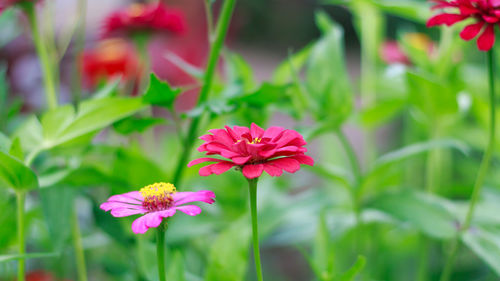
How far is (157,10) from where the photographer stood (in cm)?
60

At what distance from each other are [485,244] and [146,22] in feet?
1.51

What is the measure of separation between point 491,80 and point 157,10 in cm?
41

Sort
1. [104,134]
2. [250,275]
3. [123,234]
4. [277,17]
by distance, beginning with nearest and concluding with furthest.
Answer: [123,234] < [250,275] < [104,134] < [277,17]

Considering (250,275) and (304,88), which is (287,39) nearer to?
A: (250,275)

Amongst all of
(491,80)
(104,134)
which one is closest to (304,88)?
(491,80)

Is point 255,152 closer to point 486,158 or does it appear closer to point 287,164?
point 287,164

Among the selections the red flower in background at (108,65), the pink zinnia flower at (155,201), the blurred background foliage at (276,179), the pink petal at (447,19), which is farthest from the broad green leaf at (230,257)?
the red flower in background at (108,65)

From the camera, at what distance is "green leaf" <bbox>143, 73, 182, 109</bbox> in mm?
375

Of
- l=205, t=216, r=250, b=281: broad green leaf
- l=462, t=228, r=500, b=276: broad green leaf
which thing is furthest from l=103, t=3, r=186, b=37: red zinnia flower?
l=462, t=228, r=500, b=276: broad green leaf

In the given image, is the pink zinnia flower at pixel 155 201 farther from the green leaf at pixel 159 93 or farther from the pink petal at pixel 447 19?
the pink petal at pixel 447 19

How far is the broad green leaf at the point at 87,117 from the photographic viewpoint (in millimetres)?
390

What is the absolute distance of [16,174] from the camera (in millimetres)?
342

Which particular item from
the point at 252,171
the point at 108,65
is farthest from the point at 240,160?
the point at 108,65

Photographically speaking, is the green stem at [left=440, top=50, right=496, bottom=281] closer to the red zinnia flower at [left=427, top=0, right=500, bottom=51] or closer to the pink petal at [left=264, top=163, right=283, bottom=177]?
the red zinnia flower at [left=427, top=0, right=500, bottom=51]
